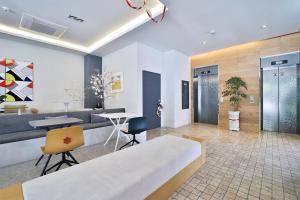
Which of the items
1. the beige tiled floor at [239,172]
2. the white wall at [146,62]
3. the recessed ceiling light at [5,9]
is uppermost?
the recessed ceiling light at [5,9]

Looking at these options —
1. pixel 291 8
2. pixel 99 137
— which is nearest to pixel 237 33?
pixel 291 8

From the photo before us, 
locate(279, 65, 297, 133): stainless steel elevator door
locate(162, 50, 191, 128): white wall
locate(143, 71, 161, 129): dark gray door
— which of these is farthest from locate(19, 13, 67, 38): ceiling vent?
locate(279, 65, 297, 133): stainless steel elevator door

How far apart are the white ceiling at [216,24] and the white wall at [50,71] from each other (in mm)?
1464

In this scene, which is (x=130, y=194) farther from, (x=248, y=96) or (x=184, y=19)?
(x=248, y=96)

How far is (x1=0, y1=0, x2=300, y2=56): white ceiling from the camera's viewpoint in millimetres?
2742

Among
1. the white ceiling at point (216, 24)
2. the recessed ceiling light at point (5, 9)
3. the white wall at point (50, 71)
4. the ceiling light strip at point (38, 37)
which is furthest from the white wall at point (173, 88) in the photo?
the recessed ceiling light at point (5, 9)

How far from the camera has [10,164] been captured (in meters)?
2.46

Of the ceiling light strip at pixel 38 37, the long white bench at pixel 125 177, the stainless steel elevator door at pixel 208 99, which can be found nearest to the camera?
the long white bench at pixel 125 177

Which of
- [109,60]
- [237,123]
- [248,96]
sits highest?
[109,60]

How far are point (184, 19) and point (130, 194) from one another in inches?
135

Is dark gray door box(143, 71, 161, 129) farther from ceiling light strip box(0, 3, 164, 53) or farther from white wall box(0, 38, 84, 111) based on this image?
white wall box(0, 38, 84, 111)

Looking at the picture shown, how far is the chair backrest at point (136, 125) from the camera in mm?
2920

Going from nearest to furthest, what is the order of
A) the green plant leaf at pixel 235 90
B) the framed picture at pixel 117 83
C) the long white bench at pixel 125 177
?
the long white bench at pixel 125 177 → the green plant leaf at pixel 235 90 → the framed picture at pixel 117 83

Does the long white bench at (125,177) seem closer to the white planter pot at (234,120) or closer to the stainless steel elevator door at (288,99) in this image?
the white planter pot at (234,120)
